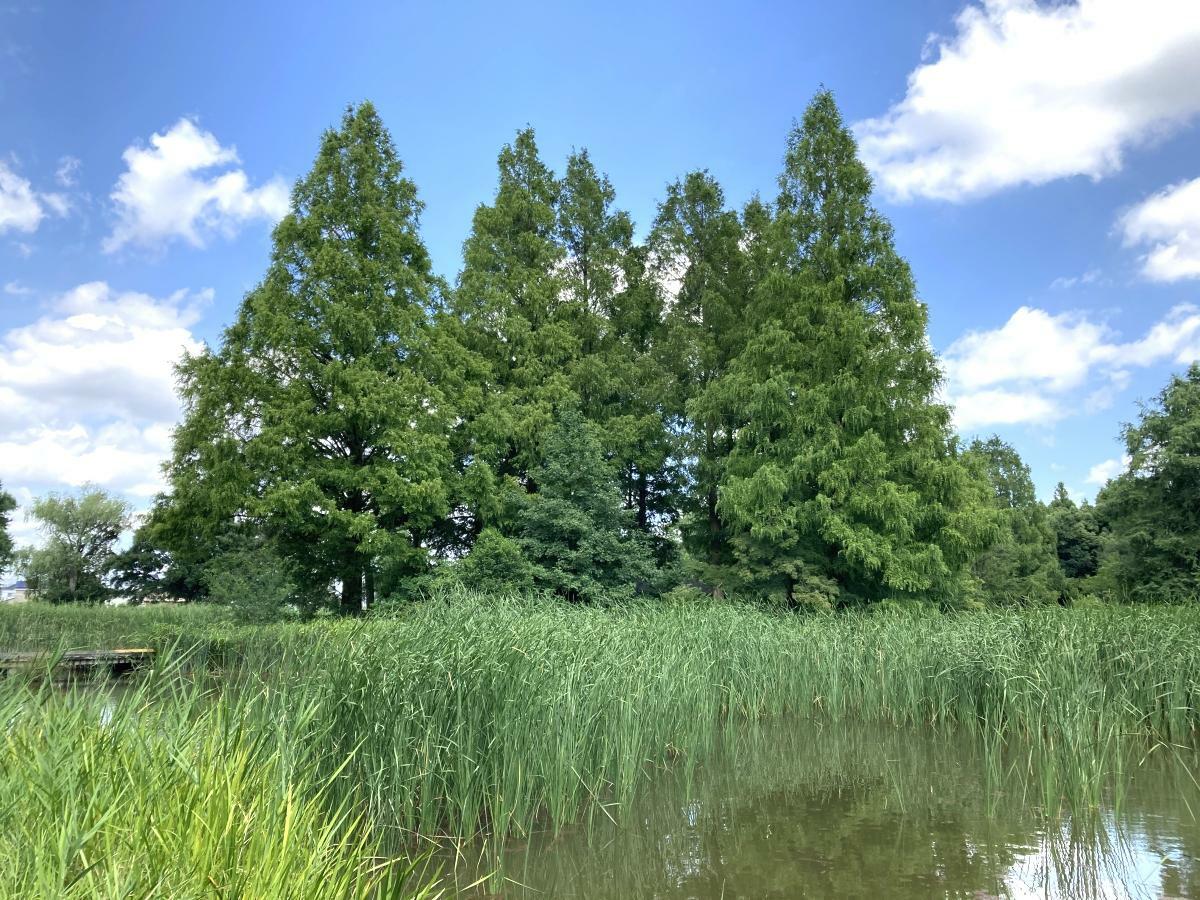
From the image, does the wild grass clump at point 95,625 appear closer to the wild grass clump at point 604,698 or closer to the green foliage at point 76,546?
the wild grass clump at point 604,698

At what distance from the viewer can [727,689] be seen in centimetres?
866

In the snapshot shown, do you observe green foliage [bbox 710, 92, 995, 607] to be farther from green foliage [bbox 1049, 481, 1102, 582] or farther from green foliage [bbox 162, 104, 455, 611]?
green foliage [bbox 1049, 481, 1102, 582]

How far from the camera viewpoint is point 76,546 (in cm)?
3731

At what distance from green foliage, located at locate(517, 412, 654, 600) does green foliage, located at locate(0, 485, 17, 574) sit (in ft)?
84.6

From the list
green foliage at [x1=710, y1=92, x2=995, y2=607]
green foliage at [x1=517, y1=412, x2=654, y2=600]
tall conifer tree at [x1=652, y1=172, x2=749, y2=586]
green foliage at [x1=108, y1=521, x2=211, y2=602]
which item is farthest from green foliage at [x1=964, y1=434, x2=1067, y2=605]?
green foliage at [x1=108, y1=521, x2=211, y2=602]

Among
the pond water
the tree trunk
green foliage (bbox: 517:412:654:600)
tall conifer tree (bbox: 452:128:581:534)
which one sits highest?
tall conifer tree (bbox: 452:128:581:534)

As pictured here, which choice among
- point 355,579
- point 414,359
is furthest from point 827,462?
point 355,579

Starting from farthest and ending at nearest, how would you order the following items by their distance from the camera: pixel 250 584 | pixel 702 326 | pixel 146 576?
pixel 146 576 < pixel 702 326 < pixel 250 584

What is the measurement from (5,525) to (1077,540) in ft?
172

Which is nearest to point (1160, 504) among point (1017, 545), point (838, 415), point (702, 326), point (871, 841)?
point (1017, 545)

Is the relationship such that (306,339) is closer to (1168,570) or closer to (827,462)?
(827,462)

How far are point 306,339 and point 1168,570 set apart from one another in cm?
2381

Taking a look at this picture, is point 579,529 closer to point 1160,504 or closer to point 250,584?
point 250,584

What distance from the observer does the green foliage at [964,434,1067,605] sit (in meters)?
28.8
